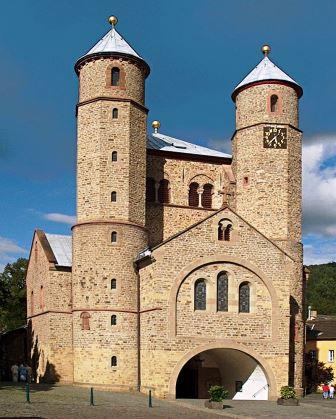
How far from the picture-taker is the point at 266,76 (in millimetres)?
44188

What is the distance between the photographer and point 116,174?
3981cm

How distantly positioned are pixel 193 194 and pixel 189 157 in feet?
7.50

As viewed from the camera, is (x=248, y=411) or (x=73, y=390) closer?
(x=248, y=411)

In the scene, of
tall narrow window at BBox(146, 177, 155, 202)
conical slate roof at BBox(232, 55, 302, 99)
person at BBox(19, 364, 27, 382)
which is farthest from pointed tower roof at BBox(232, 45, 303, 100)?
person at BBox(19, 364, 27, 382)

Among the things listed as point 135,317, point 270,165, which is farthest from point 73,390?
point 270,165

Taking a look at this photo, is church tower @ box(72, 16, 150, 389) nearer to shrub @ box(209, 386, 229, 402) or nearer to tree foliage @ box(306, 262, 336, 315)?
shrub @ box(209, 386, 229, 402)

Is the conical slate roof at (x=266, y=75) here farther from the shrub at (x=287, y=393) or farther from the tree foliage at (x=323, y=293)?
the tree foliage at (x=323, y=293)

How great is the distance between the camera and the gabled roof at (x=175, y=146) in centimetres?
4597

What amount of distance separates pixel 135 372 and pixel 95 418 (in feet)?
38.8

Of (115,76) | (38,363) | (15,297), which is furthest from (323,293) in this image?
(115,76)

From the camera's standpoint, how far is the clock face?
43.3 meters

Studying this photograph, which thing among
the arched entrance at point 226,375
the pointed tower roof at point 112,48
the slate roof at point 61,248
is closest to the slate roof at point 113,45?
the pointed tower roof at point 112,48

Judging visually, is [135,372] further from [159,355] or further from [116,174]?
[116,174]

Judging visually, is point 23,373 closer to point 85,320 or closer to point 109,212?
point 85,320
